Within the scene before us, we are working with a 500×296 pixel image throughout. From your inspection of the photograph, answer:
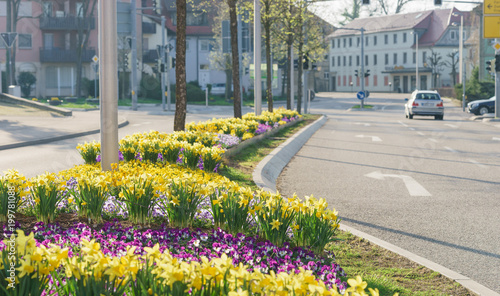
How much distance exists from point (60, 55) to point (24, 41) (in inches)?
144

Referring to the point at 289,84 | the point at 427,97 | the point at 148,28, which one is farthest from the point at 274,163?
the point at 148,28

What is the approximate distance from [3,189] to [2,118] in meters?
25.4

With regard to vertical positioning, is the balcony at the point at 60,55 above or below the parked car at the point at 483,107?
above

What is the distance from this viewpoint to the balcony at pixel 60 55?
224 ft

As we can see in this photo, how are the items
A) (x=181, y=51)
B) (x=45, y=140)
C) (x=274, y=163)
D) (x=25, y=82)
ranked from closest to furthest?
(x=274, y=163), (x=181, y=51), (x=45, y=140), (x=25, y=82)

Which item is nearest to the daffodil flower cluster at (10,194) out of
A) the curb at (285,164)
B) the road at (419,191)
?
the curb at (285,164)

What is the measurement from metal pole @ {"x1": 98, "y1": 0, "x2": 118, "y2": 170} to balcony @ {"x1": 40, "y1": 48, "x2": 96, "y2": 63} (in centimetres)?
6109

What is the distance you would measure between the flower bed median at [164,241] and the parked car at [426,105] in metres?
34.1

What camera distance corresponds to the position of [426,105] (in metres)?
40.2

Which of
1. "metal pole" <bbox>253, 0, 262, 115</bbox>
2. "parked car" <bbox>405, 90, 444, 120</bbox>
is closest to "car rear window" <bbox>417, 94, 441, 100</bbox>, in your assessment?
"parked car" <bbox>405, 90, 444, 120</bbox>

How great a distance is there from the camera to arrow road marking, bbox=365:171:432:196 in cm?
1132

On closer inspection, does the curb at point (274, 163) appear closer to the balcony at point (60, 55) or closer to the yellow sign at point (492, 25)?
the yellow sign at point (492, 25)

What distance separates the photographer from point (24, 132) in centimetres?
2344

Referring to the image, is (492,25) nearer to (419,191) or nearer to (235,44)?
(235,44)
